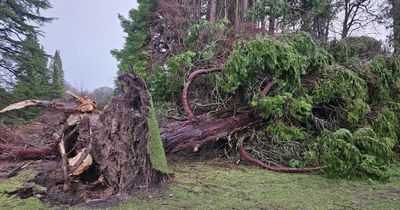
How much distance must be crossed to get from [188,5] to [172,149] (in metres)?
10.6

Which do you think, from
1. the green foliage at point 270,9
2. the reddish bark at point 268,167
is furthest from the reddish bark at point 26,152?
the green foliage at point 270,9

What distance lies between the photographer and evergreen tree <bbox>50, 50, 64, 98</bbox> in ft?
55.3

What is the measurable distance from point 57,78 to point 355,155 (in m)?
17.5

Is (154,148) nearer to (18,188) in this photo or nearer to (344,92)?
(18,188)

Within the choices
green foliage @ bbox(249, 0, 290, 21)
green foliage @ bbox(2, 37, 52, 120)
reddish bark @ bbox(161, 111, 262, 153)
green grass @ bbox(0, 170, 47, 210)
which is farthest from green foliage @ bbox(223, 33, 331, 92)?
green foliage @ bbox(2, 37, 52, 120)

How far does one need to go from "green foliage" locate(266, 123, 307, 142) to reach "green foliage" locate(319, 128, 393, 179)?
28.2 inches

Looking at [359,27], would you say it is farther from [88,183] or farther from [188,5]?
[88,183]

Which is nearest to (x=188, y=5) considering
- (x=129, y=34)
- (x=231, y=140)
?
(x=129, y=34)

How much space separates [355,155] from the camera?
3912mm

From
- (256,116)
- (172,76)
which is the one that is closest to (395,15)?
(256,116)

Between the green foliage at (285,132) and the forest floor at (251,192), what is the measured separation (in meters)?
0.69

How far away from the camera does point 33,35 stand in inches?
659

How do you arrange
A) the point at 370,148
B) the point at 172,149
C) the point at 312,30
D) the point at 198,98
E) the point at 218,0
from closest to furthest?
1. the point at 370,148
2. the point at 172,149
3. the point at 198,98
4. the point at 312,30
5. the point at 218,0

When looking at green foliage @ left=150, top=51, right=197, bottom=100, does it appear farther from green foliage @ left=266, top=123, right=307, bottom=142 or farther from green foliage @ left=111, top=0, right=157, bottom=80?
green foliage @ left=111, top=0, right=157, bottom=80
